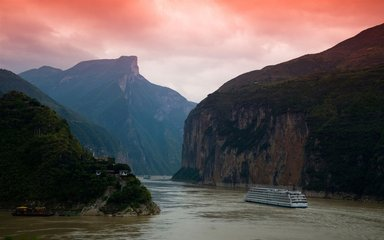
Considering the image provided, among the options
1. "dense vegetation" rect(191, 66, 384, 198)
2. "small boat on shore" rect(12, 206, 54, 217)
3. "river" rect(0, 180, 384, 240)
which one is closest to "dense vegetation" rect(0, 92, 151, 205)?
"small boat on shore" rect(12, 206, 54, 217)

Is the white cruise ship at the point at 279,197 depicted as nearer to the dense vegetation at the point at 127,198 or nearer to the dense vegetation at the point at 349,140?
the dense vegetation at the point at 349,140

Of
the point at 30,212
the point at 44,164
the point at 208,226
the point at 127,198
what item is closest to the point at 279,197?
the point at 127,198

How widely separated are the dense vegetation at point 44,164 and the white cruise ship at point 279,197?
123 ft

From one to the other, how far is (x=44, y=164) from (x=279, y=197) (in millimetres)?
55328

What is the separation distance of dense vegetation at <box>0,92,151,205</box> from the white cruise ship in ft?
123

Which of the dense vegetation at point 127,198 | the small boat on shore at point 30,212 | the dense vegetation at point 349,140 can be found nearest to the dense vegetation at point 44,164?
the dense vegetation at point 127,198

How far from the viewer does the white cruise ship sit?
12219cm

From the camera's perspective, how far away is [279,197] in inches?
5098

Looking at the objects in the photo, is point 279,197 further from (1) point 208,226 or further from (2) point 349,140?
(2) point 349,140

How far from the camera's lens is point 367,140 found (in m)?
169

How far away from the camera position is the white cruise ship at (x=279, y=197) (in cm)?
12219

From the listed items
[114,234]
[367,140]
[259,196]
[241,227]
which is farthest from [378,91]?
[114,234]

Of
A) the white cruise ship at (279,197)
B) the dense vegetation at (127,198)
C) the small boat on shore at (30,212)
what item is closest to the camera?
the small boat on shore at (30,212)

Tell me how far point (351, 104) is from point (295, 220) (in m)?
99.3
